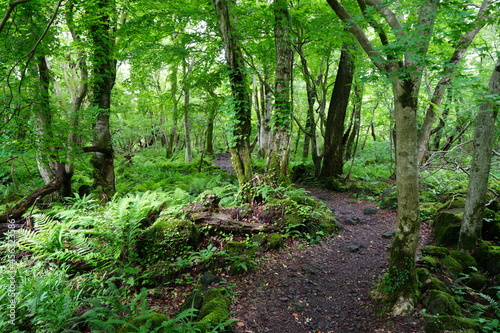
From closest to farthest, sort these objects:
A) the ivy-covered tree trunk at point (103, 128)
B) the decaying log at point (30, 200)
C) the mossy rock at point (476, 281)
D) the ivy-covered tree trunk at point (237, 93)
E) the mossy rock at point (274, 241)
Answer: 1. the mossy rock at point (476, 281)
2. the mossy rock at point (274, 241)
3. the decaying log at point (30, 200)
4. the ivy-covered tree trunk at point (237, 93)
5. the ivy-covered tree trunk at point (103, 128)

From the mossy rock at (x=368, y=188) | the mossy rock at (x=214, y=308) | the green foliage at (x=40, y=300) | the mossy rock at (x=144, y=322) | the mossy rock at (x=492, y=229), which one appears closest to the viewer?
the mossy rock at (x=144, y=322)

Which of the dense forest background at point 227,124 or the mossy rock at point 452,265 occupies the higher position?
the dense forest background at point 227,124

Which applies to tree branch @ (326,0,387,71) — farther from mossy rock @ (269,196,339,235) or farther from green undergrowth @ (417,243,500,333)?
mossy rock @ (269,196,339,235)

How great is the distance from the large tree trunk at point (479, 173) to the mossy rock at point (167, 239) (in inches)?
191

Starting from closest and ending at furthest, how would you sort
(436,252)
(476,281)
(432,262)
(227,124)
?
(476,281) < (432,262) < (436,252) < (227,124)

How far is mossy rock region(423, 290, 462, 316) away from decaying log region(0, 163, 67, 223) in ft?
23.9

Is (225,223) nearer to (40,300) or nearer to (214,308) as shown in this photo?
(214,308)

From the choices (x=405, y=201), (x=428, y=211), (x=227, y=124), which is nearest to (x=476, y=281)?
(x=405, y=201)

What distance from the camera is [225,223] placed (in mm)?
4836

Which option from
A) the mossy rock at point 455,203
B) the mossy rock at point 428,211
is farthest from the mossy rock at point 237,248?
the mossy rock at point 455,203

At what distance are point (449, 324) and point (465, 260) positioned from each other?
6.69ft

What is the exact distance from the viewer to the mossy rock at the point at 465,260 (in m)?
3.95

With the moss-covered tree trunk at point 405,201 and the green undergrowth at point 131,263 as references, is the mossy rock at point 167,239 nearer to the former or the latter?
the green undergrowth at point 131,263

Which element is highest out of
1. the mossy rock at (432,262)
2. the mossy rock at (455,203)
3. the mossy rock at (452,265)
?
the mossy rock at (455,203)
